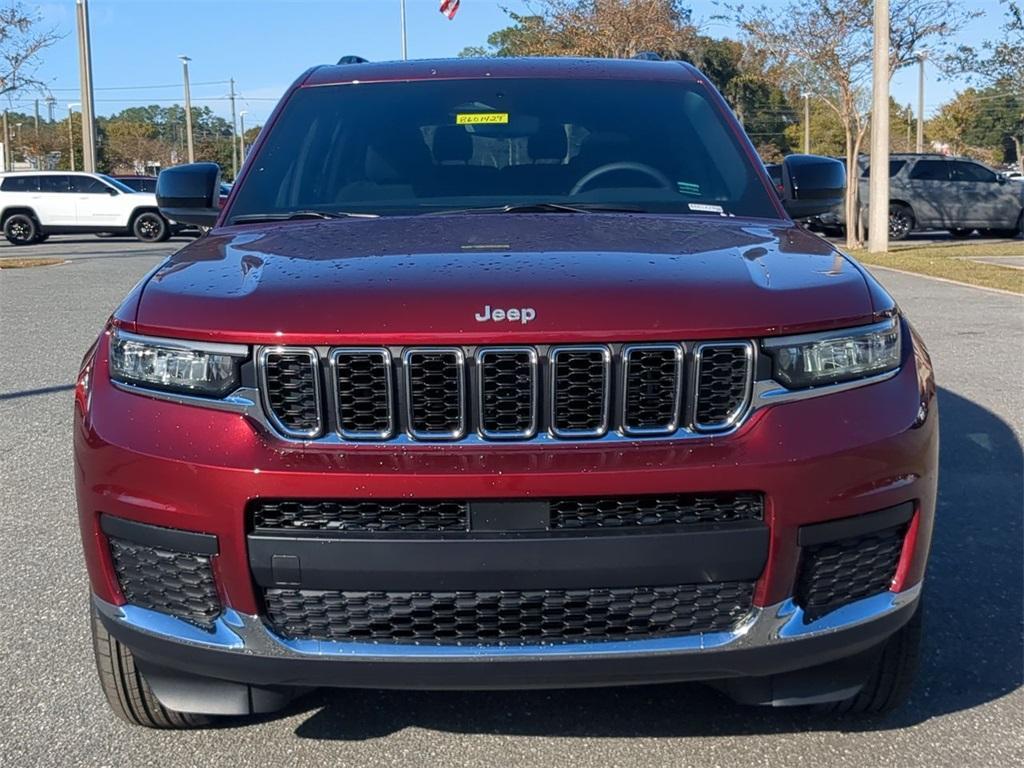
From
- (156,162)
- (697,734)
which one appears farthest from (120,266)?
(156,162)

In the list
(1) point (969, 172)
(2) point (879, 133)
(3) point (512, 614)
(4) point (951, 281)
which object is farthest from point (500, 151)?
(1) point (969, 172)

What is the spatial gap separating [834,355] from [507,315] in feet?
2.42

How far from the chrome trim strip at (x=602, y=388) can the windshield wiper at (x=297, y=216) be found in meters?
1.26

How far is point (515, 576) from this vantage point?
2367 mm

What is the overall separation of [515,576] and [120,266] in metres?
18.5

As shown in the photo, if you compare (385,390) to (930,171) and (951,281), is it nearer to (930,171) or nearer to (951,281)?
(951,281)

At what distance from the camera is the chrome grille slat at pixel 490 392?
242 cm

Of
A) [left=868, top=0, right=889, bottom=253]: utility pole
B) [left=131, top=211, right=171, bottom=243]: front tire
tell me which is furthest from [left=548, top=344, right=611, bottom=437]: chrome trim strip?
[left=131, top=211, right=171, bottom=243]: front tire

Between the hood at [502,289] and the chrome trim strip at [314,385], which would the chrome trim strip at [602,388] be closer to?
the hood at [502,289]

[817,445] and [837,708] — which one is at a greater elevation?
[817,445]

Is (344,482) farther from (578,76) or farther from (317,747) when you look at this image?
(578,76)

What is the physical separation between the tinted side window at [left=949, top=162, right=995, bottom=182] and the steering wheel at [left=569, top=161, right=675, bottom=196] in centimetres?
2239

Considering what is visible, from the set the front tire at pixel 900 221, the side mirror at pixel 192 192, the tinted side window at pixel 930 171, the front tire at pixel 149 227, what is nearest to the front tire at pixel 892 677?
the side mirror at pixel 192 192

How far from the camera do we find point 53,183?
2730 cm
